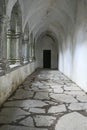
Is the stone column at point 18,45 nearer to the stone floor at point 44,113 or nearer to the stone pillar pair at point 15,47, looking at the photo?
the stone pillar pair at point 15,47

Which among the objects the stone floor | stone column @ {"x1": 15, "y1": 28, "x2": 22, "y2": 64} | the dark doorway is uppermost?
stone column @ {"x1": 15, "y1": 28, "x2": 22, "y2": 64}

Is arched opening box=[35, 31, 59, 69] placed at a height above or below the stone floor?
above

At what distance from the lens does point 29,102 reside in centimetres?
506

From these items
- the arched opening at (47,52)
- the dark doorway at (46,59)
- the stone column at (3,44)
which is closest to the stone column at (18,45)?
the stone column at (3,44)

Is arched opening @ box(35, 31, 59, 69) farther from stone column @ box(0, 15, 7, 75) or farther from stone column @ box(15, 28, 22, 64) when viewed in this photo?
stone column @ box(0, 15, 7, 75)

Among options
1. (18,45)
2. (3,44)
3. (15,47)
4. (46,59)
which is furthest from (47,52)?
(3,44)

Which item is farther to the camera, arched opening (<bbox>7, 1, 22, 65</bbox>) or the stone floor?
arched opening (<bbox>7, 1, 22, 65</bbox>)

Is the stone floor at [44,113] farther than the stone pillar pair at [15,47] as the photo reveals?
No

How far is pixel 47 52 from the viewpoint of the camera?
2064 centimetres

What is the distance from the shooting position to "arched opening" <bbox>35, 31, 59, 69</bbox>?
20.2m

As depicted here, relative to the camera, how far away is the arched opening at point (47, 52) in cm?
2023

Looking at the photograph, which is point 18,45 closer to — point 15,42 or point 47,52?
point 15,42

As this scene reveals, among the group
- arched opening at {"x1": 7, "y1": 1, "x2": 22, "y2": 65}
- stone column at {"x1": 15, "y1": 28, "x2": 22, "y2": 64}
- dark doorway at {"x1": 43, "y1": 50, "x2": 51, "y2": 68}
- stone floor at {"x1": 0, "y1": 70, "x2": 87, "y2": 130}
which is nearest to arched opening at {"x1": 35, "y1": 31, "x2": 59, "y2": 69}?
dark doorway at {"x1": 43, "y1": 50, "x2": 51, "y2": 68}

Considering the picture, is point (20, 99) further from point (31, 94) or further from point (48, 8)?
point (48, 8)
